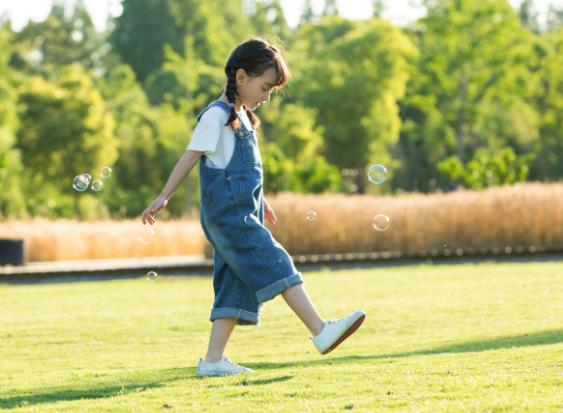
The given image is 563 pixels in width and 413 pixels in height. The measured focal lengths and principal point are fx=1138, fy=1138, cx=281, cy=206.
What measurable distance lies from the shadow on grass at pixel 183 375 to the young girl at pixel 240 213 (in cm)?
32

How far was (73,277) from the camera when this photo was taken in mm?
18484

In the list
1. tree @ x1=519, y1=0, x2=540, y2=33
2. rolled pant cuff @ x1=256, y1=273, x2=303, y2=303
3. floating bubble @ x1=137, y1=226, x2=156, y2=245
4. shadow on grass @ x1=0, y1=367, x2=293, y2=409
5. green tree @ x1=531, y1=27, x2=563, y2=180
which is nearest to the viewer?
Answer: shadow on grass @ x1=0, y1=367, x2=293, y2=409

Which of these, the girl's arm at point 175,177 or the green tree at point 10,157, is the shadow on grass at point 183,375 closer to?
the girl's arm at point 175,177

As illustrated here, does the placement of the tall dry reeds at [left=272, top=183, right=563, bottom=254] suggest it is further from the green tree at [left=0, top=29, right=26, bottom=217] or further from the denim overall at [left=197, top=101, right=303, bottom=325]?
the green tree at [left=0, top=29, right=26, bottom=217]

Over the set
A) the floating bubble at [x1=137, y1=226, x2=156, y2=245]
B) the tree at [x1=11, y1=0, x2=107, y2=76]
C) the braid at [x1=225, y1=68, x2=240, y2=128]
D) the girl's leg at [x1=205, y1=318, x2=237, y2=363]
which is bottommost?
the girl's leg at [x1=205, y1=318, x2=237, y2=363]

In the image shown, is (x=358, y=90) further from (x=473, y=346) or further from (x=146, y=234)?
(x=473, y=346)

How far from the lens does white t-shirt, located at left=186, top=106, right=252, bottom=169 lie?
5770mm

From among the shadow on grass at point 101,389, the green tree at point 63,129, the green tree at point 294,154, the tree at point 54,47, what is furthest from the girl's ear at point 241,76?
the tree at point 54,47

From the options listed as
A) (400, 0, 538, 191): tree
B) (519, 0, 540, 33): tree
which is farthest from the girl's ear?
(519, 0, 540, 33): tree

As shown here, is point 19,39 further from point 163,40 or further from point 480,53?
point 480,53

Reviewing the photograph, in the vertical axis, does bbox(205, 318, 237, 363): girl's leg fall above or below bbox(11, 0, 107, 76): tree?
below

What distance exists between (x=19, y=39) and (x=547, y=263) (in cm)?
5299

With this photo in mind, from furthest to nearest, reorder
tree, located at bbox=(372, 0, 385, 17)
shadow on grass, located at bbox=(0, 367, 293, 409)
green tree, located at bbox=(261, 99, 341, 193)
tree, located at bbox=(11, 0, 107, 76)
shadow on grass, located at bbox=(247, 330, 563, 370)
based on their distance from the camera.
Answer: tree, located at bbox=(372, 0, 385, 17) → tree, located at bbox=(11, 0, 107, 76) → green tree, located at bbox=(261, 99, 341, 193) → shadow on grass, located at bbox=(247, 330, 563, 370) → shadow on grass, located at bbox=(0, 367, 293, 409)

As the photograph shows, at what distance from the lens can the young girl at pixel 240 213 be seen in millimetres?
5703
